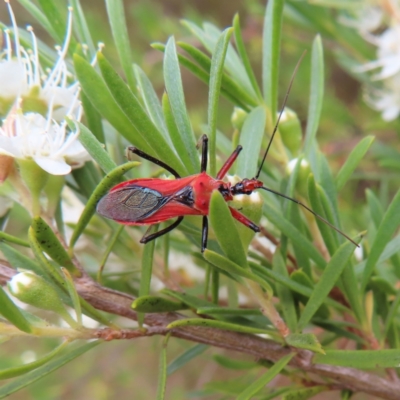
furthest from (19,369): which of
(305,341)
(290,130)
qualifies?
(290,130)

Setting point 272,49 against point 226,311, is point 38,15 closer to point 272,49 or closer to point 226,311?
point 272,49

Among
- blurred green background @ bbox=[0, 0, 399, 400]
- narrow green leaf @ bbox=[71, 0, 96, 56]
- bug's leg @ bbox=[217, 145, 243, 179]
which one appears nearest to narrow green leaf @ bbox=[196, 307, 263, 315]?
bug's leg @ bbox=[217, 145, 243, 179]

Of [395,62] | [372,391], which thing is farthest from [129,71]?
[395,62]

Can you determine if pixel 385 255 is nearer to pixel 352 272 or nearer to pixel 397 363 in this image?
pixel 352 272

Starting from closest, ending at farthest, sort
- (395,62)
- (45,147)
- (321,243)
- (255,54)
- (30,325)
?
1. (30,325)
2. (45,147)
3. (321,243)
4. (395,62)
5. (255,54)

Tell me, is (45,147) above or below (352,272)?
above

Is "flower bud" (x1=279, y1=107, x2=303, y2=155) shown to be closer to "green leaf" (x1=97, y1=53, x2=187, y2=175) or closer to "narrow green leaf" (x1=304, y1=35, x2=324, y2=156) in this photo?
"narrow green leaf" (x1=304, y1=35, x2=324, y2=156)

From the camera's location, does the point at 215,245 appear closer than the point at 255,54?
Yes
